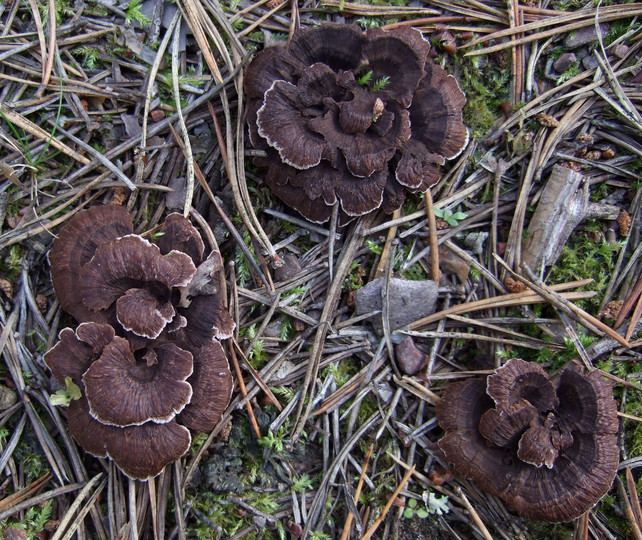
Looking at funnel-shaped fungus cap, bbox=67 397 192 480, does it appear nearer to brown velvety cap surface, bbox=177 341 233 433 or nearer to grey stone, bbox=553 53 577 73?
brown velvety cap surface, bbox=177 341 233 433

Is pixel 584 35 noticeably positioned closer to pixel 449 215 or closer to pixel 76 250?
pixel 449 215

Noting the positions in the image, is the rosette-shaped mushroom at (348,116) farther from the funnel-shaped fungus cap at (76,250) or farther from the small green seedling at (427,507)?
the small green seedling at (427,507)

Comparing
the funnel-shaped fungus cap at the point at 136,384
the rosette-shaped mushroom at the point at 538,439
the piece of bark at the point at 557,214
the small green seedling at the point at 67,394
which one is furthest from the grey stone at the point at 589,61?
the small green seedling at the point at 67,394

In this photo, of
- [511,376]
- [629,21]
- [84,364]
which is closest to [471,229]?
[511,376]

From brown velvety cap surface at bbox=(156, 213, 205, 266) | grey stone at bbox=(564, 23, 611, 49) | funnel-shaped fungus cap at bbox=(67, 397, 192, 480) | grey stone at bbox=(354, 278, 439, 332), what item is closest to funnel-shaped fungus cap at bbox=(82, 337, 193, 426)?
funnel-shaped fungus cap at bbox=(67, 397, 192, 480)

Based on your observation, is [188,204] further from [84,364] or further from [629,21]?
[629,21]

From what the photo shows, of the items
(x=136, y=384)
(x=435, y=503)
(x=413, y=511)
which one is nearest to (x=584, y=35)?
(x=435, y=503)
